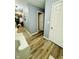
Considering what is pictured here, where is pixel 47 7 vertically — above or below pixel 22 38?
above

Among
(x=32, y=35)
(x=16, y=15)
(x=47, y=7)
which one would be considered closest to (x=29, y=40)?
(x=32, y=35)

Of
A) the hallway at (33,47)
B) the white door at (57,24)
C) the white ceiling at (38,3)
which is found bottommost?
the hallway at (33,47)

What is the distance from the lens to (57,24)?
1.48 metres

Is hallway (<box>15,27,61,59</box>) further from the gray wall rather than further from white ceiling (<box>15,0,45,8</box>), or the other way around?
white ceiling (<box>15,0,45,8</box>)

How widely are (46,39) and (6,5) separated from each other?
0.66 metres

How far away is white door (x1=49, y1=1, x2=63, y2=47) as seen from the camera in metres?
1.41

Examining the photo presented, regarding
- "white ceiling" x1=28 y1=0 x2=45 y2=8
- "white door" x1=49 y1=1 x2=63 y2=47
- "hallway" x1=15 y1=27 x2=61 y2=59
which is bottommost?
"hallway" x1=15 y1=27 x2=61 y2=59

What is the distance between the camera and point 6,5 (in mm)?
1405

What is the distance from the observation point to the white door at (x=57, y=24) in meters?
1.41

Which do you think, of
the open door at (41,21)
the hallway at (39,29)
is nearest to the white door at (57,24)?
the hallway at (39,29)

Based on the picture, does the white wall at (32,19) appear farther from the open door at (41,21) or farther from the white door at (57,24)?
the white door at (57,24)

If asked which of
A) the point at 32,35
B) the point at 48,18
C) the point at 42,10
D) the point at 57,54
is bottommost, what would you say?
the point at 57,54

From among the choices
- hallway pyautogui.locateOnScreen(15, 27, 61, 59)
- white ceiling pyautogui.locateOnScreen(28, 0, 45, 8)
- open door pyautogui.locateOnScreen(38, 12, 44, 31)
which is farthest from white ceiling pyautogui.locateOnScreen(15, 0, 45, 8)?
hallway pyautogui.locateOnScreen(15, 27, 61, 59)
